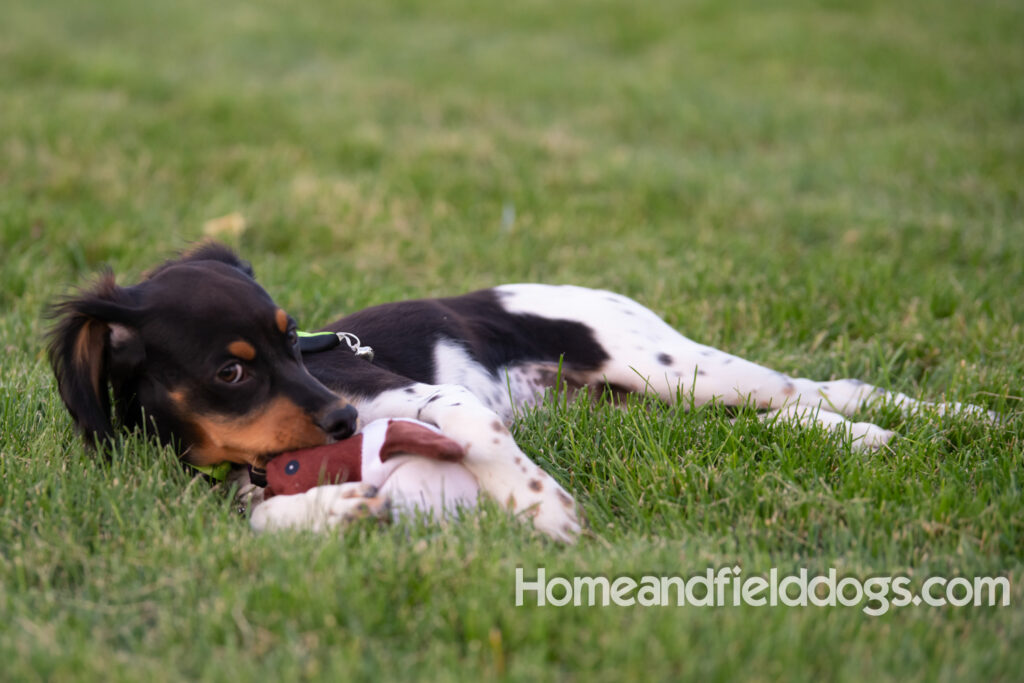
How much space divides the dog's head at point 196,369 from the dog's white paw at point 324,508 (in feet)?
0.68

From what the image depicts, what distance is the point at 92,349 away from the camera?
3.02 meters

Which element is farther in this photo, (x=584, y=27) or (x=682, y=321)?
(x=584, y=27)

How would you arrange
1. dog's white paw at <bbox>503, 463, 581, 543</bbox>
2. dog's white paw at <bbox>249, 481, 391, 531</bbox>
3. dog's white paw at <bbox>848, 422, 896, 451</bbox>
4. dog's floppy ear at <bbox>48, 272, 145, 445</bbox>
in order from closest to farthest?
dog's white paw at <bbox>249, 481, 391, 531</bbox>
dog's white paw at <bbox>503, 463, 581, 543</bbox>
dog's floppy ear at <bbox>48, 272, 145, 445</bbox>
dog's white paw at <bbox>848, 422, 896, 451</bbox>

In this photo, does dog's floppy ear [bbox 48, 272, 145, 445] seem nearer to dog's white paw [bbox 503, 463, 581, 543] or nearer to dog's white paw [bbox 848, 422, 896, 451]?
dog's white paw [bbox 503, 463, 581, 543]

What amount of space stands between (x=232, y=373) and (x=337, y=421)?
0.36 m

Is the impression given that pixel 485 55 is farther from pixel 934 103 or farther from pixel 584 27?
pixel 934 103

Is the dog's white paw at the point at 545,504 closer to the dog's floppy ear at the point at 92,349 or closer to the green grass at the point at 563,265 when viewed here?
the green grass at the point at 563,265

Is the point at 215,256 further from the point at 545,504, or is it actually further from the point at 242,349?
the point at 545,504

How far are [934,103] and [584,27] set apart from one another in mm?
5603

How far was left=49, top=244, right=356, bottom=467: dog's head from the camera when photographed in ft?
9.72

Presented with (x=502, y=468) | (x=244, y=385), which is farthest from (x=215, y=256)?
(x=502, y=468)

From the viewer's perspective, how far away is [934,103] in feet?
33.1

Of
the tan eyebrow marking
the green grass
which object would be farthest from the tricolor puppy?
the green grass

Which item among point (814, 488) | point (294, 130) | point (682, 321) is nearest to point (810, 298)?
point (682, 321)
